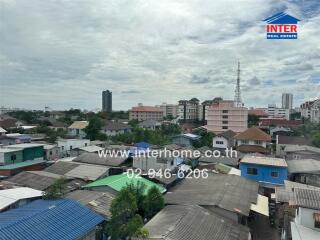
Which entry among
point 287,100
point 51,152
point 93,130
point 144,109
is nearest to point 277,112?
point 287,100

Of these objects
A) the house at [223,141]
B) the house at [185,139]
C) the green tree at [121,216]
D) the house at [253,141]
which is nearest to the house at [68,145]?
the house at [185,139]

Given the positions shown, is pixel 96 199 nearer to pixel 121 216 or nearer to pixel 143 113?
pixel 121 216

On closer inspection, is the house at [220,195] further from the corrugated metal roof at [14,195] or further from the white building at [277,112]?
the white building at [277,112]

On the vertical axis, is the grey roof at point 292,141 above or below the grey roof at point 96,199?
above

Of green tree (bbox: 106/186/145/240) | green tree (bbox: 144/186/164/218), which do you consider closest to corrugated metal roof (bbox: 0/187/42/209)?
green tree (bbox: 106/186/145/240)

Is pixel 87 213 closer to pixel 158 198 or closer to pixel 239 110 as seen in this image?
pixel 158 198

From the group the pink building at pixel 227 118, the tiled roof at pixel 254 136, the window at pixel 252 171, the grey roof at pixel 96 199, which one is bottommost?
the window at pixel 252 171
